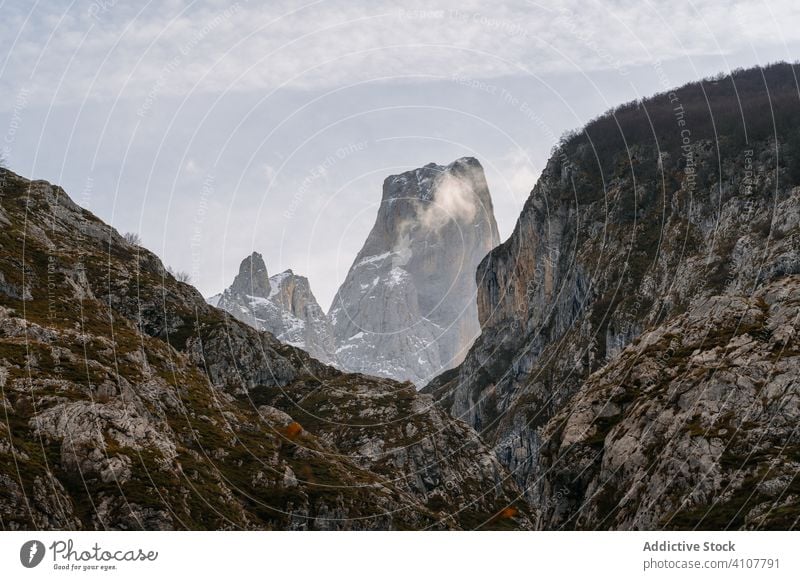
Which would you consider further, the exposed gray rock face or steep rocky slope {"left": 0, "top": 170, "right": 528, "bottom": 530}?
steep rocky slope {"left": 0, "top": 170, "right": 528, "bottom": 530}

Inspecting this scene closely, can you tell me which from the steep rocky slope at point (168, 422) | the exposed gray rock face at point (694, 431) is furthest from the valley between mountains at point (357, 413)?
the steep rocky slope at point (168, 422)

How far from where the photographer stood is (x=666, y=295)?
17850cm

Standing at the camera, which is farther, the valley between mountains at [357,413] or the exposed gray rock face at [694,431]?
the valley between mountains at [357,413]

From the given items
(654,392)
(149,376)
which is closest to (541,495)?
(654,392)

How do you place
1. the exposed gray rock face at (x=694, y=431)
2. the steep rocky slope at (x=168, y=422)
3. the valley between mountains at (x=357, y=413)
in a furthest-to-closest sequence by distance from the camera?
the steep rocky slope at (x=168, y=422)
the valley between mountains at (x=357, y=413)
the exposed gray rock face at (x=694, y=431)

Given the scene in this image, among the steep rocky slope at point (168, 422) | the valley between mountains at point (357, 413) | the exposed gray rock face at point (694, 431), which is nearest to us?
the exposed gray rock face at point (694, 431)

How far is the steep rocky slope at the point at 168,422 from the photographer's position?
275 ft

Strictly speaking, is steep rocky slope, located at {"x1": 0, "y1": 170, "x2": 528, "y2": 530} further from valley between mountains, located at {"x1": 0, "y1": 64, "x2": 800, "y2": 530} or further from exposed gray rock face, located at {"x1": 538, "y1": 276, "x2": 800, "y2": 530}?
exposed gray rock face, located at {"x1": 538, "y1": 276, "x2": 800, "y2": 530}

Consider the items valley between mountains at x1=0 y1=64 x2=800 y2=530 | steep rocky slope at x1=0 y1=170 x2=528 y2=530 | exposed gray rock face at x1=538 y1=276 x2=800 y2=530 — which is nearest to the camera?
exposed gray rock face at x1=538 y1=276 x2=800 y2=530

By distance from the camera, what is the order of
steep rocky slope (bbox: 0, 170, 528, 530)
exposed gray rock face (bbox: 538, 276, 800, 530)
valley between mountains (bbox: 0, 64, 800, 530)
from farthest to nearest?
steep rocky slope (bbox: 0, 170, 528, 530) < valley between mountains (bbox: 0, 64, 800, 530) < exposed gray rock face (bbox: 538, 276, 800, 530)

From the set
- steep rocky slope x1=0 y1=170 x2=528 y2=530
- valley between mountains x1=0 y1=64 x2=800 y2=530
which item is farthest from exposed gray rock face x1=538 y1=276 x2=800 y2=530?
steep rocky slope x1=0 y1=170 x2=528 y2=530

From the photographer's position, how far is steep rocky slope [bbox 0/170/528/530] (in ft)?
275

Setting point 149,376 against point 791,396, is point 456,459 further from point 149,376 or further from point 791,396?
point 791,396

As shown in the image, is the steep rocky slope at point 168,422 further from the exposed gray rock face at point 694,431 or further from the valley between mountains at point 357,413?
the exposed gray rock face at point 694,431
